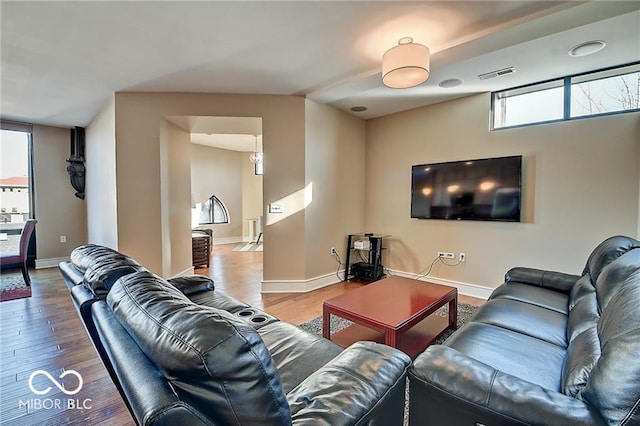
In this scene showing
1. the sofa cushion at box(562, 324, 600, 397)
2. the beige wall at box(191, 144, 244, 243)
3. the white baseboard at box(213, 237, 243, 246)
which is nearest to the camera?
the sofa cushion at box(562, 324, 600, 397)

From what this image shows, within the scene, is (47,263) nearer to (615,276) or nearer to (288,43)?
(288,43)

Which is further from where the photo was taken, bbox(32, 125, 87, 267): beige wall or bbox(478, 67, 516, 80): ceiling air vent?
bbox(32, 125, 87, 267): beige wall

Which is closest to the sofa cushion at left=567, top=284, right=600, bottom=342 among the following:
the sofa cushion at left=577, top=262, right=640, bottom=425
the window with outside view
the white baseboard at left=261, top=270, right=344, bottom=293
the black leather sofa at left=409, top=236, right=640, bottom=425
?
the black leather sofa at left=409, top=236, right=640, bottom=425

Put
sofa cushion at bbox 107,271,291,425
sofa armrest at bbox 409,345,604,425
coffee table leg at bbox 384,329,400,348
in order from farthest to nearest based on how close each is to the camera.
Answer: coffee table leg at bbox 384,329,400,348
sofa armrest at bbox 409,345,604,425
sofa cushion at bbox 107,271,291,425

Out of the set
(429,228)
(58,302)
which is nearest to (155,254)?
(58,302)

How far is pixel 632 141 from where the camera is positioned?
9.10 ft

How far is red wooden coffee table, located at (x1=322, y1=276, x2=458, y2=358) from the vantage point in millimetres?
1925

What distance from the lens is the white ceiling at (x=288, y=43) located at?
2.05 meters

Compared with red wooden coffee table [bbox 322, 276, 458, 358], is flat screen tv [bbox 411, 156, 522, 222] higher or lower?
higher

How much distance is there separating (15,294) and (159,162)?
8.04ft

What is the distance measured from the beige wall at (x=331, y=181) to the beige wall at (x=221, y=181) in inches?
191

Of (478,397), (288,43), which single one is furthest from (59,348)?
(288,43)

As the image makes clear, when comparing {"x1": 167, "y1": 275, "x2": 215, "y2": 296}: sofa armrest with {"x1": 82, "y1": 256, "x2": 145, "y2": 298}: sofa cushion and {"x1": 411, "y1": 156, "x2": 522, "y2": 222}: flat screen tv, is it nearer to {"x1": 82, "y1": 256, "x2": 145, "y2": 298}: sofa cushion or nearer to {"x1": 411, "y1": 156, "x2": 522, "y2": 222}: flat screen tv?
{"x1": 82, "y1": 256, "x2": 145, "y2": 298}: sofa cushion

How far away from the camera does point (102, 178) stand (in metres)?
4.36
